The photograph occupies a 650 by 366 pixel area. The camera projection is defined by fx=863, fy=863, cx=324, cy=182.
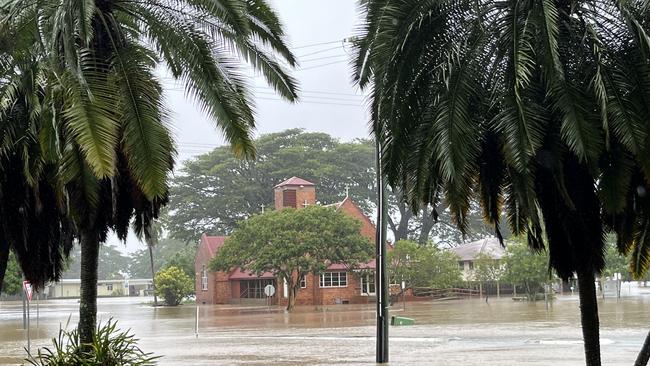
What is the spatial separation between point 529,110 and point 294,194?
61.3 metres

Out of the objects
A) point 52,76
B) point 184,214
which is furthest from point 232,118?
point 184,214

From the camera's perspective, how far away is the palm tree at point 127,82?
11125 millimetres

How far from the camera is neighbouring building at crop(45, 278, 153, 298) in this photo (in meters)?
137

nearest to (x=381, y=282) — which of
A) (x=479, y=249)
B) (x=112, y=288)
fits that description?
(x=479, y=249)

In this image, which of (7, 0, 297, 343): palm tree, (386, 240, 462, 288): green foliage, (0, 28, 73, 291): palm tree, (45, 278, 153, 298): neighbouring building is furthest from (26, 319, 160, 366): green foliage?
(45, 278, 153, 298): neighbouring building

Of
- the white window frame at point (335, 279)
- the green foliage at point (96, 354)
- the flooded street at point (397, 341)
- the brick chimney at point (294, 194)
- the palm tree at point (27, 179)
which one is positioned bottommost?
the flooded street at point (397, 341)

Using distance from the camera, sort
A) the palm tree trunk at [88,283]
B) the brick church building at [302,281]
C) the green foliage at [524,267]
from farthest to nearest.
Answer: the brick church building at [302,281], the green foliage at [524,267], the palm tree trunk at [88,283]

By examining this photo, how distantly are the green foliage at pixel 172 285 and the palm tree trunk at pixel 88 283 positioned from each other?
64561mm

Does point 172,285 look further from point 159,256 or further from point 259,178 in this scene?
point 159,256

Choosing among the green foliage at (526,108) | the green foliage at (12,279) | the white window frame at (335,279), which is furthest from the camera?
the white window frame at (335,279)

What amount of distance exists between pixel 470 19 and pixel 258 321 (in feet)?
115

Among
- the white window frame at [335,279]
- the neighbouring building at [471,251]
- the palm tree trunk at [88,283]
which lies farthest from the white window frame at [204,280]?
the palm tree trunk at [88,283]

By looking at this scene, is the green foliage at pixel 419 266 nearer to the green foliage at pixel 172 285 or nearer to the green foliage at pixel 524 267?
the green foliage at pixel 524 267

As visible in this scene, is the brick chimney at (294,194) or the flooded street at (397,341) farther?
the brick chimney at (294,194)
